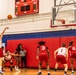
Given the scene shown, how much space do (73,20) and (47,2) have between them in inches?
205

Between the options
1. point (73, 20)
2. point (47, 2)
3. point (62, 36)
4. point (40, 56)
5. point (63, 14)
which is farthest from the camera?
point (47, 2)

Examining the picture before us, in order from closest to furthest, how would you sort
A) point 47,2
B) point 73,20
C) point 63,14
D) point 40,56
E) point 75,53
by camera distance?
point 40,56 < point 75,53 < point 73,20 < point 63,14 < point 47,2

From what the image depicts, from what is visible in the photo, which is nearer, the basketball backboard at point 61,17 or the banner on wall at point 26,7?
the basketball backboard at point 61,17

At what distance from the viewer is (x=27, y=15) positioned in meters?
20.0

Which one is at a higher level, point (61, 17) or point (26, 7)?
point (26, 7)

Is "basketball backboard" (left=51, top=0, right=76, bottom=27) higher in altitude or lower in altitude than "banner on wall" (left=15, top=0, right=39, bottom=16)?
lower

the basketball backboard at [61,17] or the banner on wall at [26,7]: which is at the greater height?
the banner on wall at [26,7]

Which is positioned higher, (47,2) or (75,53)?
(47,2)

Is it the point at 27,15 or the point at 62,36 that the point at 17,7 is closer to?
the point at 27,15

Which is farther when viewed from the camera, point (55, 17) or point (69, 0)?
point (69, 0)

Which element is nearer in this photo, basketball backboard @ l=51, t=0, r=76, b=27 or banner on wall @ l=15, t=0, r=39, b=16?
basketball backboard @ l=51, t=0, r=76, b=27

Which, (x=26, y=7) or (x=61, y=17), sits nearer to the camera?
(x=61, y=17)

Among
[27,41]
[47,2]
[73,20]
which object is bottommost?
[27,41]

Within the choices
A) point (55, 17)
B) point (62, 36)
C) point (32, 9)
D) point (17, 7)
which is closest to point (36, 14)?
point (32, 9)
